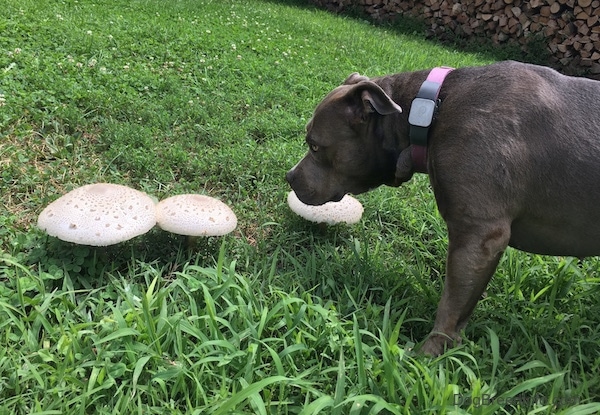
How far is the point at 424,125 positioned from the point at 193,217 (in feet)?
4.48

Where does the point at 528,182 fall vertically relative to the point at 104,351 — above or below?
above

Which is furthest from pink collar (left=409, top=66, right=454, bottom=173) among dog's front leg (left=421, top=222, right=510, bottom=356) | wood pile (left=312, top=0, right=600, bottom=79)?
wood pile (left=312, top=0, right=600, bottom=79)

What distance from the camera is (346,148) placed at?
2.99 m

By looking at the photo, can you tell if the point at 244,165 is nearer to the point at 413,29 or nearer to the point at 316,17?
the point at 316,17

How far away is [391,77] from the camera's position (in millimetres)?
3037

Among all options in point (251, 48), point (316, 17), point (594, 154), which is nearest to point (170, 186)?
point (594, 154)

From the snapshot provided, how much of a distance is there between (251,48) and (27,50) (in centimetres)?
266

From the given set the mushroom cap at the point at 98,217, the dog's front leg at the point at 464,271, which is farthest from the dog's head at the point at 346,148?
the mushroom cap at the point at 98,217

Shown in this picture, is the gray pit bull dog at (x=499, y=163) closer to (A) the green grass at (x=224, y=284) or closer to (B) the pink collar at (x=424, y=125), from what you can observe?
(B) the pink collar at (x=424, y=125)

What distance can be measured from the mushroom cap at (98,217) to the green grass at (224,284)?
298mm

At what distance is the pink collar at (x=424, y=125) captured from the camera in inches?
107

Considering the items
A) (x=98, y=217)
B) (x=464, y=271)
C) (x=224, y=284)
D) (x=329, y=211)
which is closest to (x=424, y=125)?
(x=464, y=271)

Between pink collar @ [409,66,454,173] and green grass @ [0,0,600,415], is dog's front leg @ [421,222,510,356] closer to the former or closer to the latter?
green grass @ [0,0,600,415]

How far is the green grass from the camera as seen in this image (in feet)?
7.64
